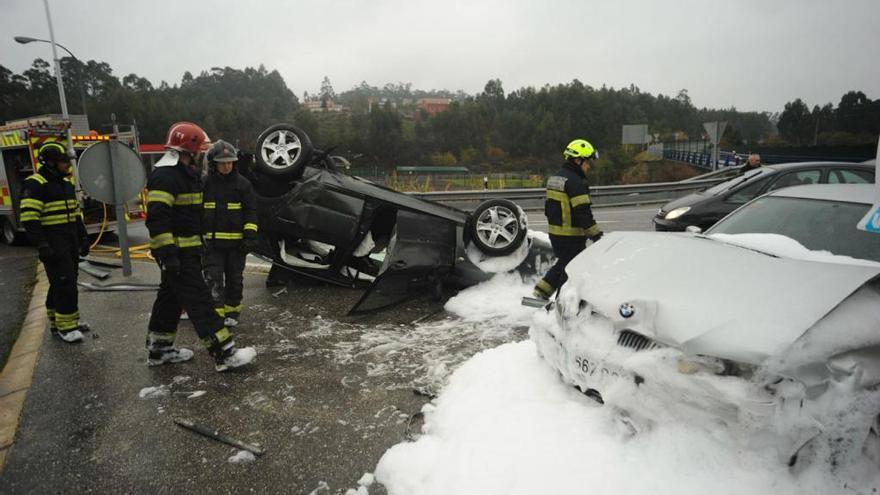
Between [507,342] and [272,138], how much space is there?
3.33m

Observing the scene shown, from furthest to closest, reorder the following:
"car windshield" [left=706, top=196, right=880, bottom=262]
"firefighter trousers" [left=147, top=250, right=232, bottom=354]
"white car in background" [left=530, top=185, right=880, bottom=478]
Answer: "firefighter trousers" [left=147, top=250, right=232, bottom=354], "car windshield" [left=706, top=196, right=880, bottom=262], "white car in background" [left=530, top=185, right=880, bottom=478]

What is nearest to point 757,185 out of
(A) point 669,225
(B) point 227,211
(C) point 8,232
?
(A) point 669,225

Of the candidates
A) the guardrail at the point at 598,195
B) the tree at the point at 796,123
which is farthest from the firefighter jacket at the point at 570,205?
the tree at the point at 796,123

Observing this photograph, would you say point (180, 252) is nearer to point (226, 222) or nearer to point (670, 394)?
point (226, 222)

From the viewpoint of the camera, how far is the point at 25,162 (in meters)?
10.6

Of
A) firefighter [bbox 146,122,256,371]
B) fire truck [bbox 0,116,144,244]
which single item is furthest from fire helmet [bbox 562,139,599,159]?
fire truck [bbox 0,116,144,244]

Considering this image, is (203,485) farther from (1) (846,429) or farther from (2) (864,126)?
(2) (864,126)

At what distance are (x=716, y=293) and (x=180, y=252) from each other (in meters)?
3.53

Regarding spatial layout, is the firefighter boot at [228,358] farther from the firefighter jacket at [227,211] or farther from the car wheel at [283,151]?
the car wheel at [283,151]

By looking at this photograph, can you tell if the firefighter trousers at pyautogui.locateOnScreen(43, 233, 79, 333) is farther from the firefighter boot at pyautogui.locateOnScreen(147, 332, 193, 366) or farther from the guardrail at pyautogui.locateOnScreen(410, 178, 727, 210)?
the guardrail at pyautogui.locateOnScreen(410, 178, 727, 210)

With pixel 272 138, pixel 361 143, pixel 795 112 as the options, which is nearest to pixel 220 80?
pixel 361 143

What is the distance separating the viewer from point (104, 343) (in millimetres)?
4531

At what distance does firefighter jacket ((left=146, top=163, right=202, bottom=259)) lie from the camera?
3619mm

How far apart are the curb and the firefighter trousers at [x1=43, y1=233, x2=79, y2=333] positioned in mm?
300
